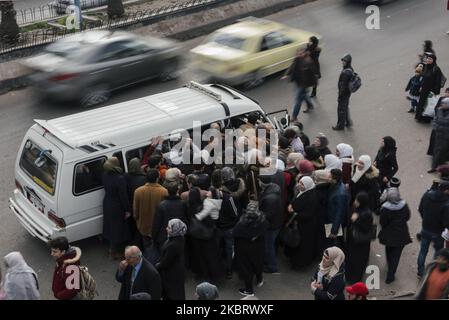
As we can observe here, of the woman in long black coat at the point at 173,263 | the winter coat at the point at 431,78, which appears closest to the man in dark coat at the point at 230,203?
the woman in long black coat at the point at 173,263

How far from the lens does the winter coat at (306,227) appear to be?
9.46 metres

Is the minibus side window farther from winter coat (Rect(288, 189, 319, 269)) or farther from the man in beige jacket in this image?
winter coat (Rect(288, 189, 319, 269))

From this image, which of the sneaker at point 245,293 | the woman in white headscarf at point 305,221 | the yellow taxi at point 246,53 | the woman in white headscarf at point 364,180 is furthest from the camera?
the yellow taxi at point 246,53

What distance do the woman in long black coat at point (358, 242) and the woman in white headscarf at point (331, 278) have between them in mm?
1159

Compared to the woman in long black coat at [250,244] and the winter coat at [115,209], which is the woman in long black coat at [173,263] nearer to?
the woman in long black coat at [250,244]

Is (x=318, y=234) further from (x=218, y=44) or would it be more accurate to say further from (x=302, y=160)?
(x=218, y=44)

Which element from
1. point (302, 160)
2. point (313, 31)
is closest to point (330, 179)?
point (302, 160)

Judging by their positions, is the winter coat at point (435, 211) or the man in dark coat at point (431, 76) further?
the man in dark coat at point (431, 76)

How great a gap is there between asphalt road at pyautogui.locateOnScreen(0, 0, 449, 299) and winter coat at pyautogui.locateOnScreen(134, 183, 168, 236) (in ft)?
2.95

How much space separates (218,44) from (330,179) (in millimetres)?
7432

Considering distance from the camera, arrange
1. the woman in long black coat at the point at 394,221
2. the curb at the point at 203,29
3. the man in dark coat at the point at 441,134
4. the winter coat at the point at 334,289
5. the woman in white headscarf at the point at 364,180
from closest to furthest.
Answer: the winter coat at the point at 334,289 → the woman in long black coat at the point at 394,221 → the woman in white headscarf at the point at 364,180 → the man in dark coat at the point at 441,134 → the curb at the point at 203,29

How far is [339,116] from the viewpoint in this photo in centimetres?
1436

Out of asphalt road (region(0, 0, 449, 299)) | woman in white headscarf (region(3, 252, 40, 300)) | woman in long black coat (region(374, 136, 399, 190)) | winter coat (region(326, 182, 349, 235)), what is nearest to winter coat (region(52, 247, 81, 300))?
woman in white headscarf (region(3, 252, 40, 300))

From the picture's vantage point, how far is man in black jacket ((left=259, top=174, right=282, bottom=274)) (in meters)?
9.30
